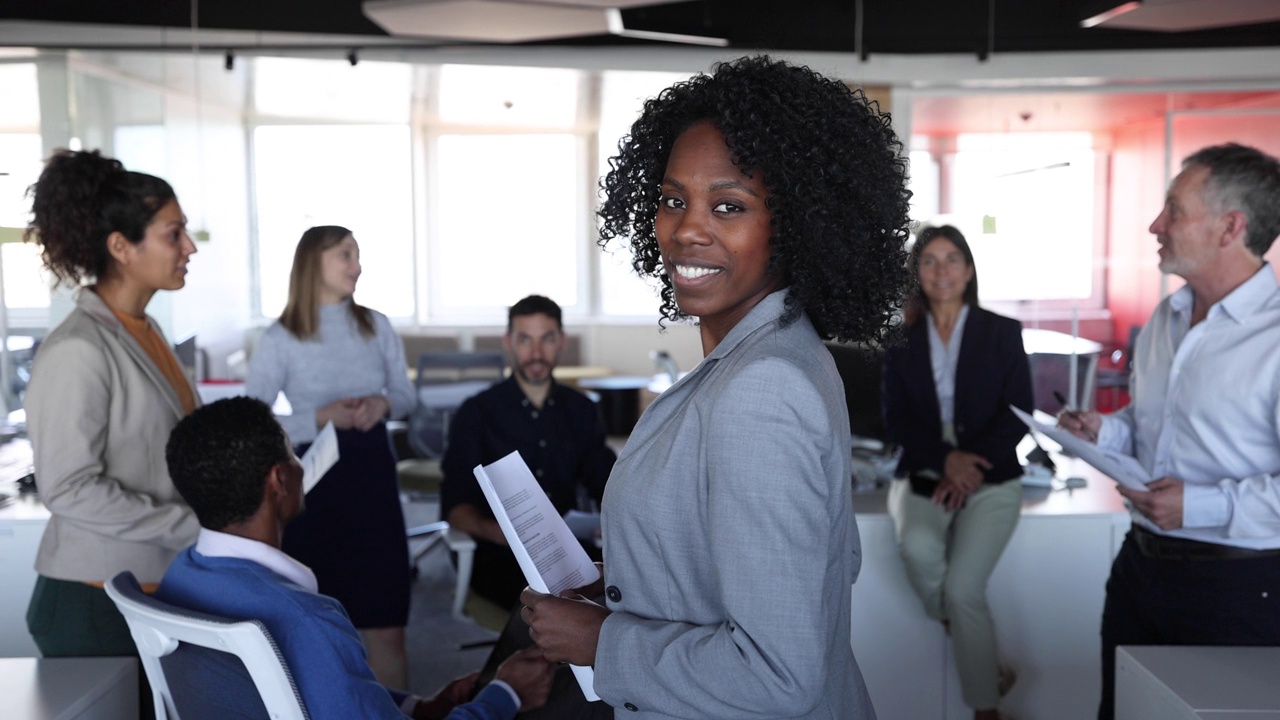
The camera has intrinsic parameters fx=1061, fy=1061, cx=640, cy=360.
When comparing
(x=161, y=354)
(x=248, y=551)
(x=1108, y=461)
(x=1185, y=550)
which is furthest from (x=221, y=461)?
(x=1185, y=550)

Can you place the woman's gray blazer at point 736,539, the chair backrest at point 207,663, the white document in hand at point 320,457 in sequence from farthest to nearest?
the white document in hand at point 320,457, the chair backrest at point 207,663, the woman's gray blazer at point 736,539

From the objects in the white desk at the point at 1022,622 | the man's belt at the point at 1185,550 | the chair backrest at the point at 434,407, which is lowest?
the white desk at the point at 1022,622

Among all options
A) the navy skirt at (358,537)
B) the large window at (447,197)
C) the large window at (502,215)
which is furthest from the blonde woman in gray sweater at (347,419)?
the large window at (502,215)

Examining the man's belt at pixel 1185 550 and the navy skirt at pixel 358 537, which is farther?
the navy skirt at pixel 358 537

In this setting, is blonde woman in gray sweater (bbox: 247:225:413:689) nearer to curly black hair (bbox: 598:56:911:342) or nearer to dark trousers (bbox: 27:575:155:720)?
dark trousers (bbox: 27:575:155:720)

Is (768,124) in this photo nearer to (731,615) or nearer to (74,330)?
(731,615)

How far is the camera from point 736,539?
1.13m

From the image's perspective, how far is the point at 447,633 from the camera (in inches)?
185

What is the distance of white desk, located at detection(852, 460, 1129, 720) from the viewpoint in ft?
11.4

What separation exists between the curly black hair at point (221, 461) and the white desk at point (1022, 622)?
7.02 ft

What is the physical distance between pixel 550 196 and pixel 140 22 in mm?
4944

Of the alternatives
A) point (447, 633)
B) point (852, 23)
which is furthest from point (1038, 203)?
point (447, 633)

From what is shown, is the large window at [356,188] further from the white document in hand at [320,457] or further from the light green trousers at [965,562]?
the white document in hand at [320,457]

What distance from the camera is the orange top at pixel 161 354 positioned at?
96.1 inches
